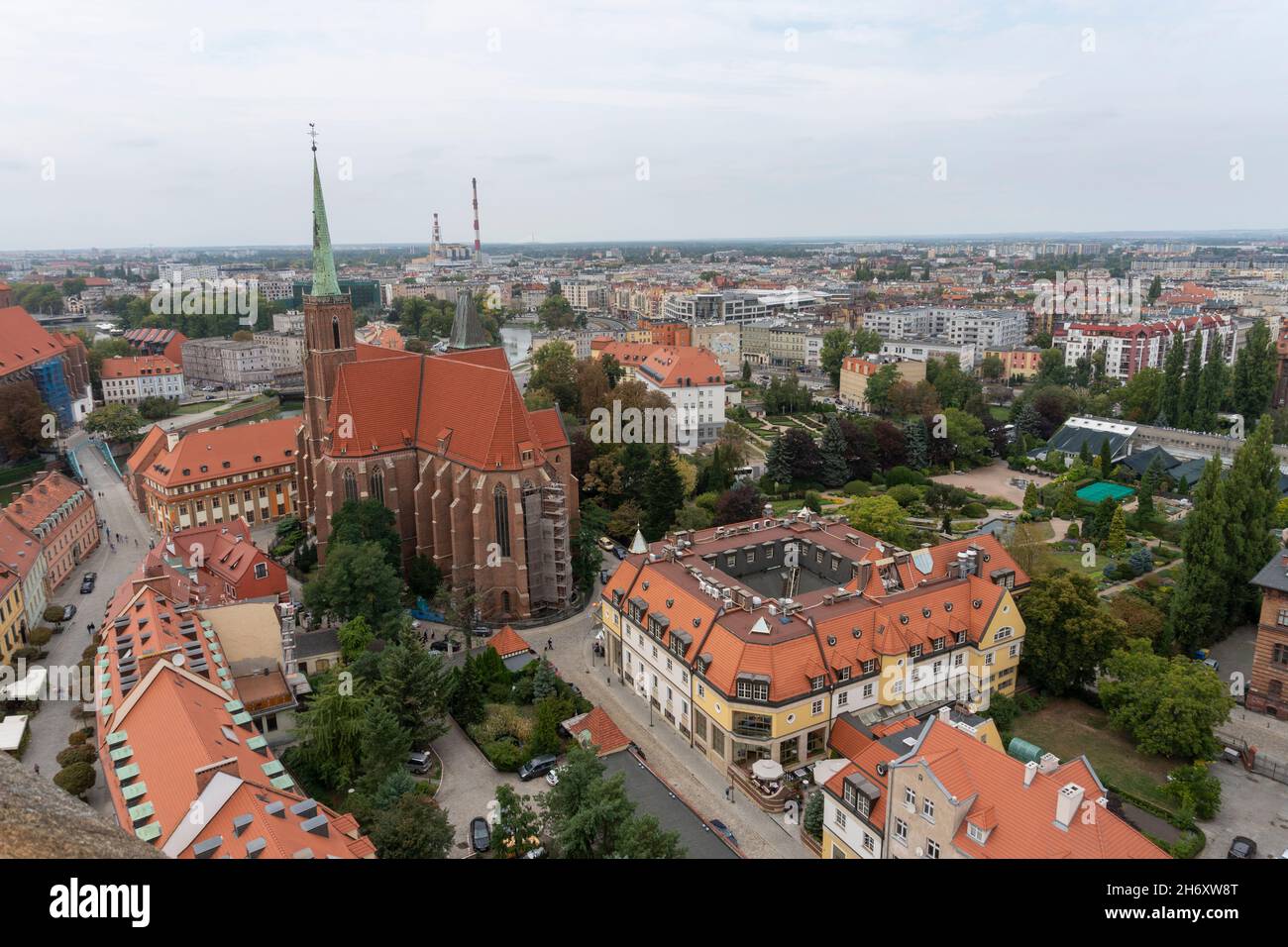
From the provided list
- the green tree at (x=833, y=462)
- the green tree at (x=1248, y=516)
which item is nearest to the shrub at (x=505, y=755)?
the green tree at (x=1248, y=516)

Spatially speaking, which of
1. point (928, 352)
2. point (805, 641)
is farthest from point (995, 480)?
point (805, 641)

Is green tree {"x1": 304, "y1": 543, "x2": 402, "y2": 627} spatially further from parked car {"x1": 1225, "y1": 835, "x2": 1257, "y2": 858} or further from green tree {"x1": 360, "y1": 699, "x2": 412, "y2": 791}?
parked car {"x1": 1225, "y1": 835, "x2": 1257, "y2": 858}

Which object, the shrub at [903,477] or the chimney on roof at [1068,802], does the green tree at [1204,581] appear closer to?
the chimney on roof at [1068,802]

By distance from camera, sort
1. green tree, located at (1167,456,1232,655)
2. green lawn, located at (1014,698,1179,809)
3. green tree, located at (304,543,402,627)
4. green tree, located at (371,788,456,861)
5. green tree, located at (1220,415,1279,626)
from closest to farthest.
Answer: green tree, located at (371,788,456,861)
green lawn, located at (1014,698,1179,809)
green tree, located at (304,543,402,627)
green tree, located at (1167,456,1232,655)
green tree, located at (1220,415,1279,626)

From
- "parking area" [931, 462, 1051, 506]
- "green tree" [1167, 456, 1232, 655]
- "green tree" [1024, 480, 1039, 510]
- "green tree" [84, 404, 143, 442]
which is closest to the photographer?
"green tree" [1167, 456, 1232, 655]

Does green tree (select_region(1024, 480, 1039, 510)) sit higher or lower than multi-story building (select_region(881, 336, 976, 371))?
lower

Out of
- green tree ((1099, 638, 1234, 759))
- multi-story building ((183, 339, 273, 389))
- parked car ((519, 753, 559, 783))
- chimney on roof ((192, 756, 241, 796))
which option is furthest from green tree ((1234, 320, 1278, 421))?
multi-story building ((183, 339, 273, 389))

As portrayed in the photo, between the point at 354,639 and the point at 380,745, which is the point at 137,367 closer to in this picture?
the point at 354,639
